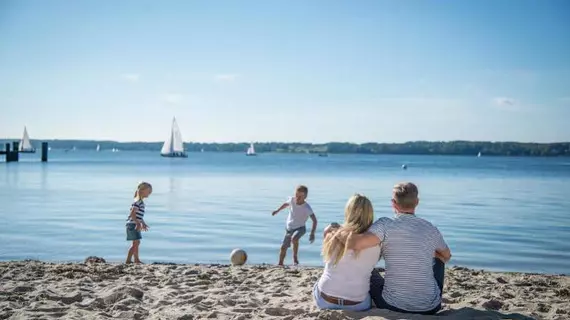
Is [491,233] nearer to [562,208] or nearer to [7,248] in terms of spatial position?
[562,208]

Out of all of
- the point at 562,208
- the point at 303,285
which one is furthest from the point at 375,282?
the point at 562,208

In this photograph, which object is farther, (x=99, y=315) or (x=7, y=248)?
(x=7, y=248)

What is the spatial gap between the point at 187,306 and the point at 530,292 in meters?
4.69

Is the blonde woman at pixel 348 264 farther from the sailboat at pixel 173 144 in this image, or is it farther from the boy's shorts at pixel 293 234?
the sailboat at pixel 173 144

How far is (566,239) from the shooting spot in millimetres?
16062

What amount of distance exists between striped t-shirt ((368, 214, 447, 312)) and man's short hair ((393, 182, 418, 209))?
0.41 ft

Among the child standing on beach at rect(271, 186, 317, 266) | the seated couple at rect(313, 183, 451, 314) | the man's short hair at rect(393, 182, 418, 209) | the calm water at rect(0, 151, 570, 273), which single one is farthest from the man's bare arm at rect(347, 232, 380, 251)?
the calm water at rect(0, 151, 570, 273)

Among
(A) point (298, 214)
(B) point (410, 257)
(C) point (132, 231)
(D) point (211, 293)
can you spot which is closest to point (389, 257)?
(B) point (410, 257)

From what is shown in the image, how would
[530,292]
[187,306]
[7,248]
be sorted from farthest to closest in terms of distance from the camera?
1. [7,248]
2. [530,292]
3. [187,306]

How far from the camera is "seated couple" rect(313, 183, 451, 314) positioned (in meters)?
5.88

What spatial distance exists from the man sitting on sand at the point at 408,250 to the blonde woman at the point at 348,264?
0.11 metres

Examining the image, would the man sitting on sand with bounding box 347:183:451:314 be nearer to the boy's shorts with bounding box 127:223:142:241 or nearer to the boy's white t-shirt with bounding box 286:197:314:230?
the boy's white t-shirt with bounding box 286:197:314:230

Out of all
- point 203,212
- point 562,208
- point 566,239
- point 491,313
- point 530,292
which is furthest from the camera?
Result: point 562,208

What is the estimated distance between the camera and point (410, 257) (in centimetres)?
593
